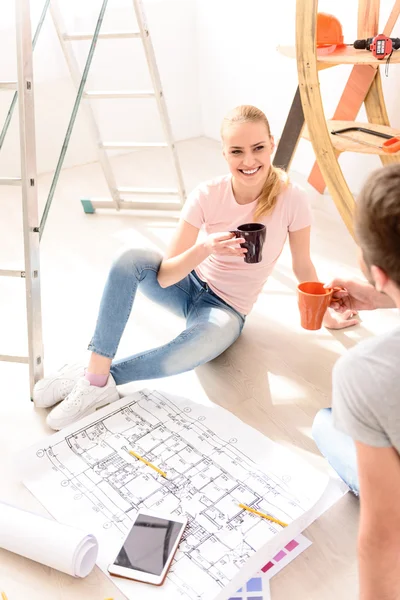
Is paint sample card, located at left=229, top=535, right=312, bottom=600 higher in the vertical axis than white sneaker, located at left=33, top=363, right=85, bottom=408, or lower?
lower

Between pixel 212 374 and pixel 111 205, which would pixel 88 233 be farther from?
pixel 212 374

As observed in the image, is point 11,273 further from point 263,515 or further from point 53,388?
point 263,515

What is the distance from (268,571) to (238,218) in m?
0.92

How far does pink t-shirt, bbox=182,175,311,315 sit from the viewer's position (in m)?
1.76

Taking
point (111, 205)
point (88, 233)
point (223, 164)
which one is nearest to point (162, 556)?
point (88, 233)

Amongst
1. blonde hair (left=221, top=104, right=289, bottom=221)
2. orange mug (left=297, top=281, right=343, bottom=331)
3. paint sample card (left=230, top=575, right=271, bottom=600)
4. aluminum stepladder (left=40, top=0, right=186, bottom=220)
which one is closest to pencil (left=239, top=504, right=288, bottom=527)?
paint sample card (left=230, top=575, right=271, bottom=600)

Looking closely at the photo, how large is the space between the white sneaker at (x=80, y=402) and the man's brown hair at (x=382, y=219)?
40.6 inches

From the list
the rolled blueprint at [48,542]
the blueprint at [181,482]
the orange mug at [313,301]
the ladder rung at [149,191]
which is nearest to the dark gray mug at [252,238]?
the orange mug at [313,301]

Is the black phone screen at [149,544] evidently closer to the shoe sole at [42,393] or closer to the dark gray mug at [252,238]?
the shoe sole at [42,393]

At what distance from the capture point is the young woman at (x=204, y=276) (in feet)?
5.44

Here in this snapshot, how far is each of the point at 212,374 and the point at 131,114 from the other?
2506 mm

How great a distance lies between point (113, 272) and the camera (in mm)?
1658

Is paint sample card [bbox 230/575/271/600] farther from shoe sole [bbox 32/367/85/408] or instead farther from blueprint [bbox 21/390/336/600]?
shoe sole [bbox 32/367/85/408]

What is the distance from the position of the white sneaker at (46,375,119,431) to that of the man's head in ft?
3.34
